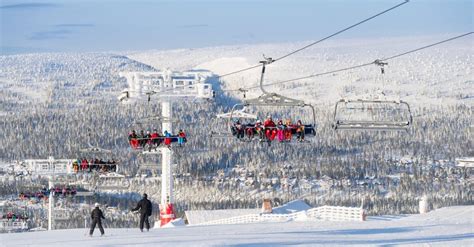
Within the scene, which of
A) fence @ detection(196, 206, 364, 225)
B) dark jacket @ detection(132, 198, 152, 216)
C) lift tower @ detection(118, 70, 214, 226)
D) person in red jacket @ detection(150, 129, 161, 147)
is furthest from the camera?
lift tower @ detection(118, 70, 214, 226)

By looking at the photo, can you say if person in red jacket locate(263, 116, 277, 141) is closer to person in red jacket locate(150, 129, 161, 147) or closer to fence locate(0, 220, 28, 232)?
person in red jacket locate(150, 129, 161, 147)

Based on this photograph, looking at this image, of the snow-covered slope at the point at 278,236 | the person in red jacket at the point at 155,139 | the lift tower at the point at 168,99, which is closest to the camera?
the snow-covered slope at the point at 278,236

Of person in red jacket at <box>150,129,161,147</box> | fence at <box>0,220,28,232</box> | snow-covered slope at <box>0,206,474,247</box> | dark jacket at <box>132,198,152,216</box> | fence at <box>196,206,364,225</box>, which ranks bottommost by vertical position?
fence at <box>0,220,28,232</box>

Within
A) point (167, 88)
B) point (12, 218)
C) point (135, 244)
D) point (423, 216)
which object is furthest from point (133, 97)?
point (12, 218)

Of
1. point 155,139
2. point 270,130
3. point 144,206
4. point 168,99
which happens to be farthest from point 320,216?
point 144,206

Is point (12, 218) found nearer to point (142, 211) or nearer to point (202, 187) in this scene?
point (142, 211)

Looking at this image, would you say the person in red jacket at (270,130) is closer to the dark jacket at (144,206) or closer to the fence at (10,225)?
the dark jacket at (144,206)

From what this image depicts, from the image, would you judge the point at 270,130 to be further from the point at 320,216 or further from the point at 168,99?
the point at 320,216

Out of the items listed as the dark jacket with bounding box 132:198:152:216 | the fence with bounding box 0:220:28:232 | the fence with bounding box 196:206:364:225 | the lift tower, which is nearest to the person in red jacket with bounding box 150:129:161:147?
the lift tower

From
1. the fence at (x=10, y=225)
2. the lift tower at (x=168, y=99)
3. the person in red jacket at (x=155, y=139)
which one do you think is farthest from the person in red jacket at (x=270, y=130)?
the fence at (x=10, y=225)
